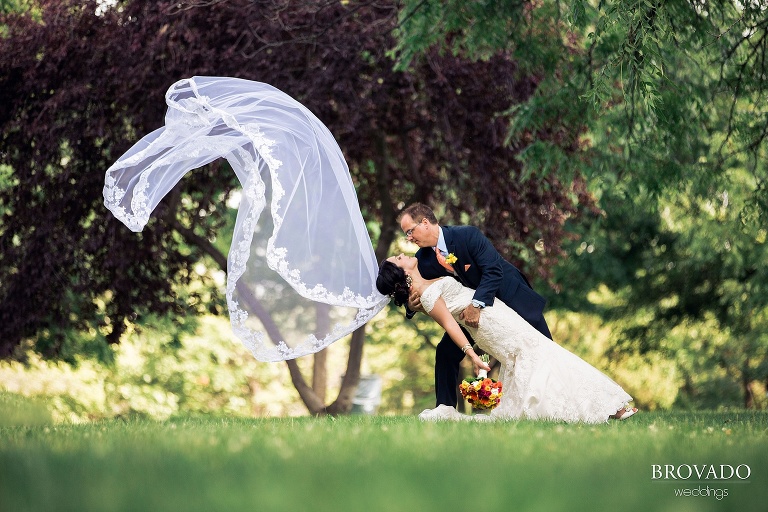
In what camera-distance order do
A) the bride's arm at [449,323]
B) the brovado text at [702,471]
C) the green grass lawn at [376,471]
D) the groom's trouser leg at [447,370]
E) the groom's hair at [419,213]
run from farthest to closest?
1. the groom's trouser leg at [447,370]
2. the groom's hair at [419,213]
3. the bride's arm at [449,323]
4. the brovado text at [702,471]
5. the green grass lawn at [376,471]

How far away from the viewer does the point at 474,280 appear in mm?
7844

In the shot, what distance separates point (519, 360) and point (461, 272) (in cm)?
93

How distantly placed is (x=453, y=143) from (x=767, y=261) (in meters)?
7.12

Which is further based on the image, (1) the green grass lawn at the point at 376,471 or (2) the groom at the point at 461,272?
(2) the groom at the point at 461,272

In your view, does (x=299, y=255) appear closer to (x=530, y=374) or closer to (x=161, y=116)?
(x=530, y=374)

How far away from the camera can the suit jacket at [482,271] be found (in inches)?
298

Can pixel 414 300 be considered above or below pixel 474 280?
below

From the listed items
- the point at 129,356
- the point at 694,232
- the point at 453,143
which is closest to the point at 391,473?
the point at 453,143

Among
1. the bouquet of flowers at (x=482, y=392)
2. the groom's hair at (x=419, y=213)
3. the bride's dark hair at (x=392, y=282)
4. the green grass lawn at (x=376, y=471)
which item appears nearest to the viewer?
the green grass lawn at (x=376, y=471)

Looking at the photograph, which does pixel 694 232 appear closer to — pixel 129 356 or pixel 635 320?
pixel 635 320

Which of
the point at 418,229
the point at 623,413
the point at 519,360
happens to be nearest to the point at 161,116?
the point at 418,229

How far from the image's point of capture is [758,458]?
4977mm

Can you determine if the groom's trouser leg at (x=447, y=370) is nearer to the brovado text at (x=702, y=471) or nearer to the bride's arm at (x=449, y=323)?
the bride's arm at (x=449, y=323)

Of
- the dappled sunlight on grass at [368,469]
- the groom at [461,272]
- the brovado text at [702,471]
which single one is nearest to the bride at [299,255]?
the groom at [461,272]
